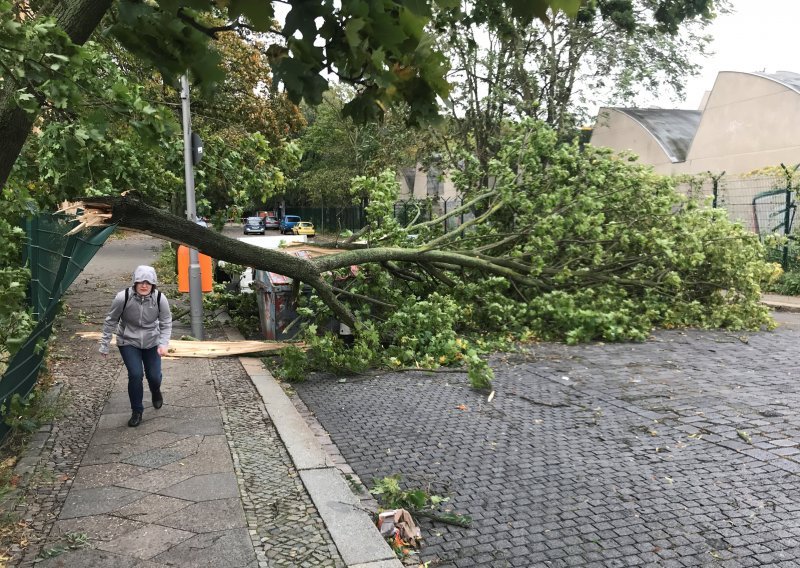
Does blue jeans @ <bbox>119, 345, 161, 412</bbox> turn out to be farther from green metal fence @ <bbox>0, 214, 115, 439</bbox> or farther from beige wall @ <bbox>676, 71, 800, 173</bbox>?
beige wall @ <bbox>676, 71, 800, 173</bbox>

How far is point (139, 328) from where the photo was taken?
19.1 ft

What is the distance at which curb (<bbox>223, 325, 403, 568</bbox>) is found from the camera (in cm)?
340

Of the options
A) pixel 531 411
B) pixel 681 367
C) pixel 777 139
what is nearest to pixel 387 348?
pixel 531 411

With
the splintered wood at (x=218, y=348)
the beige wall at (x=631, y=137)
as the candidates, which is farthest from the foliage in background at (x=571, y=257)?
the beige wall at (x=631, y=137)

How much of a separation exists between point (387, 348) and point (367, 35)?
638 centimetres

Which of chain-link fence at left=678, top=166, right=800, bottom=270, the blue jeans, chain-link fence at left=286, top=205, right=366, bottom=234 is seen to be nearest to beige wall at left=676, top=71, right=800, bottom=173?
chain-link fence at left=678, top=166, right=800, bottom=270

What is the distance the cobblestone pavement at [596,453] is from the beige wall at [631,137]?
18259 millimetres

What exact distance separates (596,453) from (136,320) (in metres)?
3.97

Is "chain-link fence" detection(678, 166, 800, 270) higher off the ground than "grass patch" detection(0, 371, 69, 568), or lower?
higher

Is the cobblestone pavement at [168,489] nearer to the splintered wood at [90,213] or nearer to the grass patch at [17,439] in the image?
the grass patch at [17,439]

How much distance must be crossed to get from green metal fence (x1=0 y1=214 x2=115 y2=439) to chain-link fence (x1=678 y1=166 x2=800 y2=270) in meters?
13.1

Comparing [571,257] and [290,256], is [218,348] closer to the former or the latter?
[290,256]

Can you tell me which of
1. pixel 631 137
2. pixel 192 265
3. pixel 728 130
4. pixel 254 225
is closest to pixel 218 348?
pixel 192 265

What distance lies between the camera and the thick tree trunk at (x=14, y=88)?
4.24 meters
